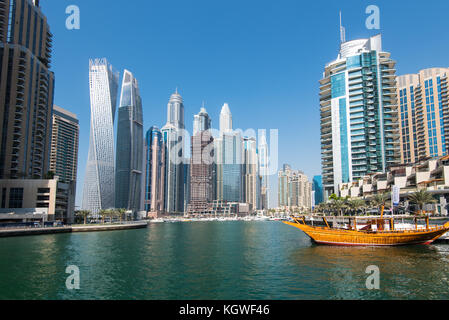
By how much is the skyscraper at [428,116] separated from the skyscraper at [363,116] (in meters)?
47.1

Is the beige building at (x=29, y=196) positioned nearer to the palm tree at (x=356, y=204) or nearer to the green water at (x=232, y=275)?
the green water at (x=232, y=275)

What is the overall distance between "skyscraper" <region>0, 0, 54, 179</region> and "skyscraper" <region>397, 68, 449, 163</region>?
624 feet

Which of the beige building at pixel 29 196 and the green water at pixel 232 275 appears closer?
the green water at pixel 232 275

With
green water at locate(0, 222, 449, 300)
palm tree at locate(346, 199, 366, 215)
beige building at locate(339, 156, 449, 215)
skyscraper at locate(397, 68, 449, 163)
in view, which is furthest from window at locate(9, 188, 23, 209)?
skyscraper at locate(397, 68, 449, 163)

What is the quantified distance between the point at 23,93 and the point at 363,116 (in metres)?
143

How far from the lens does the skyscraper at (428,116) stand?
580 ft

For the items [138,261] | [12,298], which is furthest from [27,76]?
[12,298]

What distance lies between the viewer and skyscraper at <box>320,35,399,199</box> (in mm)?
141125

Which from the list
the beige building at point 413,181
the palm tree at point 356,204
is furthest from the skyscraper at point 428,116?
the palm tree at point 356,204

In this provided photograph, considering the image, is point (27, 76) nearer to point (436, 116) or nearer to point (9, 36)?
point (9, 36)

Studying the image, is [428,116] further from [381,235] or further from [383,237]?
[381,235]

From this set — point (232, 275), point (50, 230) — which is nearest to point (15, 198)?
point (50, 230)

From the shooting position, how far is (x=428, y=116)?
183 m

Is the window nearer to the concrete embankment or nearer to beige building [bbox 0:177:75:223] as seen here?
beige building [bbox 0:177:75:223]
